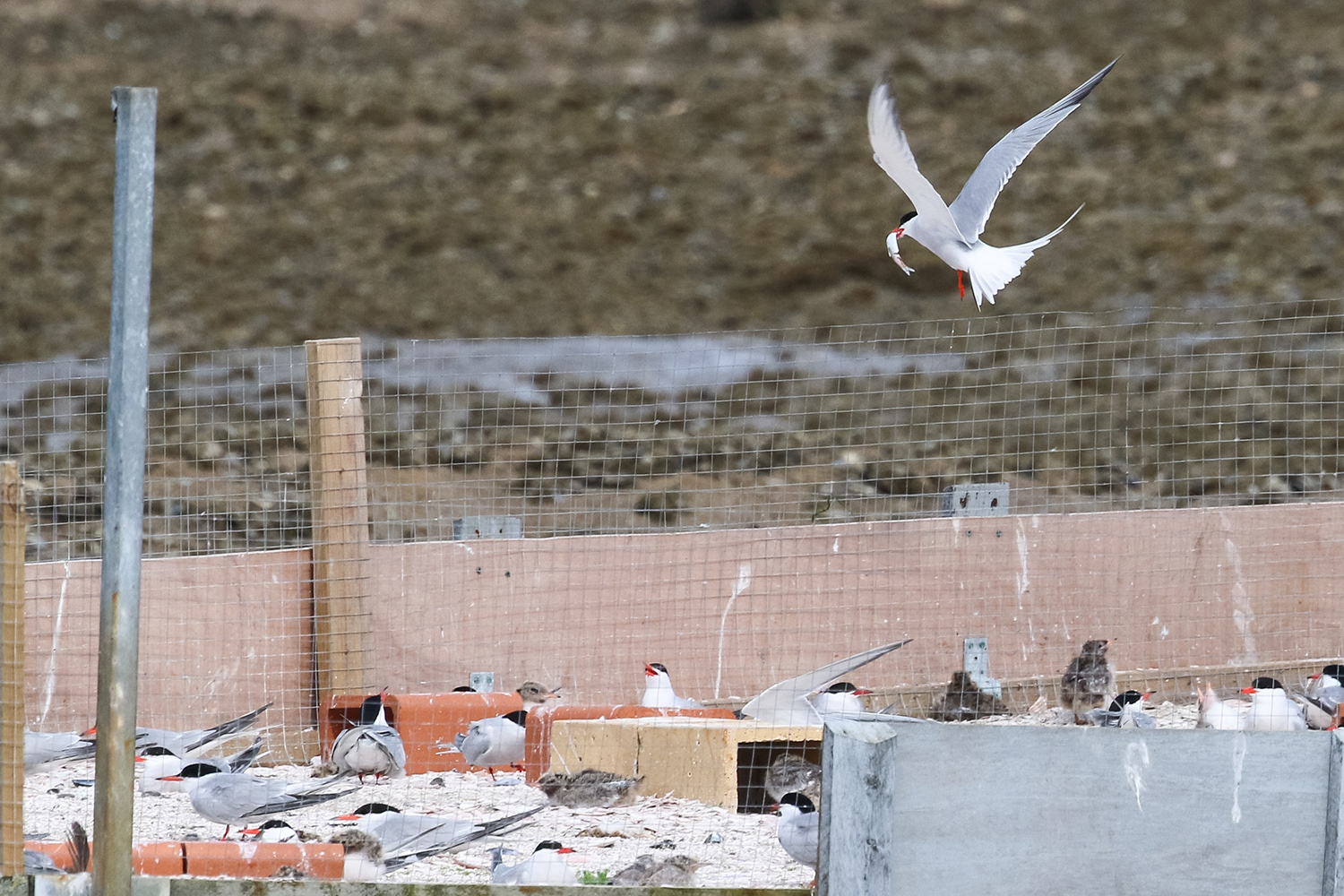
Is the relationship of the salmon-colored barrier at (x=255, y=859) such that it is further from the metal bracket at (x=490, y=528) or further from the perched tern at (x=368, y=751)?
the metal bracket at (x=490, y=528)

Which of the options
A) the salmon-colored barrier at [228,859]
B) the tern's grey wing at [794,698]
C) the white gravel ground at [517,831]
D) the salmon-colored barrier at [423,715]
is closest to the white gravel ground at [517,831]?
the white gravel ground at [517,831]

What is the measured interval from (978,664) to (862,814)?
2737mm

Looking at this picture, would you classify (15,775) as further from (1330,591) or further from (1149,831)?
(1330,591)

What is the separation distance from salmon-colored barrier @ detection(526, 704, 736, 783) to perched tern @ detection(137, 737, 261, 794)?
829mm

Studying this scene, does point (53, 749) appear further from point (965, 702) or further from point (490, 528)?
point (965, 702)

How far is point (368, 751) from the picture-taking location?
4.65 metres

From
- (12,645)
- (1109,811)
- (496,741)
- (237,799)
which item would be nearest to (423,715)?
(496,741)

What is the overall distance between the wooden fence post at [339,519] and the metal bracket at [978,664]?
6.78ft

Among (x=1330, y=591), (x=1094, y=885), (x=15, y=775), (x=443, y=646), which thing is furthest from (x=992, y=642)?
(x=15, y=775)

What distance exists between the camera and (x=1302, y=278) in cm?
1235

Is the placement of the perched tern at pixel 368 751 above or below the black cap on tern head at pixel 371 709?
below

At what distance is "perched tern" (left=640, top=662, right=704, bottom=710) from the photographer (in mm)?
5113

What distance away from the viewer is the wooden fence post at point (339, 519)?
5098 millimetres

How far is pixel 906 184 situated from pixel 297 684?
9.08 ft
